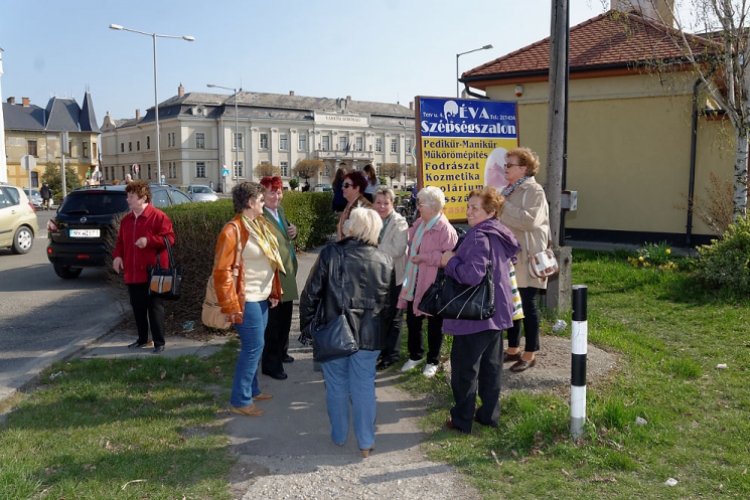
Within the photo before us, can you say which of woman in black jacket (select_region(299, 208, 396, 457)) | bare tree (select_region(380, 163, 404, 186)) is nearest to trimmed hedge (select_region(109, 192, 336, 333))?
woman in black jacket (select_region(299, 208, 396, 457))

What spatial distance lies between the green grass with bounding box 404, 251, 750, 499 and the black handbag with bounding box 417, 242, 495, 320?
898mm

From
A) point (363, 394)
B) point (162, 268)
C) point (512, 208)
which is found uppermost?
point (512, 208)

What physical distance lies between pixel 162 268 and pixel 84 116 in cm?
8089

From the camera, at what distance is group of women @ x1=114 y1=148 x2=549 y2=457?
14.7ft

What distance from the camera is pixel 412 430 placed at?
4.99 metres

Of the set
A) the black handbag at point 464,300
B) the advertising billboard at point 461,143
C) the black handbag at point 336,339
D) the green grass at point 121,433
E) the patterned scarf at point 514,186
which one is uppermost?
the advertising billboard at point 461,143

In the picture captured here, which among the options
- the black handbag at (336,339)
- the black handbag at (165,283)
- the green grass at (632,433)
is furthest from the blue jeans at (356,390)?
the black handbag at (165,283)

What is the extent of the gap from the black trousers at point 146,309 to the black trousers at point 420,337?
2.63 meters

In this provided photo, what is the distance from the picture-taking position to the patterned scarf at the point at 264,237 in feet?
16.7

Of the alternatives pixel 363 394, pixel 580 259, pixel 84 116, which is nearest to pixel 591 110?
pixel 580 259

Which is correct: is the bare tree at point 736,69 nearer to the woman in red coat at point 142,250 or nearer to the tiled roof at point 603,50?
the tiled roof at point 603,50

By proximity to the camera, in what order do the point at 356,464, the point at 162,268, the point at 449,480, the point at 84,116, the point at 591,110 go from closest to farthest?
1. the point at 449,480
2. the point at 356,464
3. the point at 162,268
4. the point at 591,110
5. the point at 84,116

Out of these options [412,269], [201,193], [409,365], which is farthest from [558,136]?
[201,193]

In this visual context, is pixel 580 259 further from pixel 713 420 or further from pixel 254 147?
pixel 254 147
